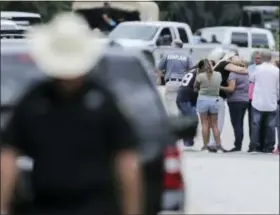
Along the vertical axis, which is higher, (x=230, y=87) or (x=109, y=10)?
(x=230, y=87)

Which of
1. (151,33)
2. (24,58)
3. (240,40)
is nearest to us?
(24,58)

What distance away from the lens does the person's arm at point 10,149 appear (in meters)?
4.65

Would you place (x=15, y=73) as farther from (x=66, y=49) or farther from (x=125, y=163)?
(x=125, y=163)

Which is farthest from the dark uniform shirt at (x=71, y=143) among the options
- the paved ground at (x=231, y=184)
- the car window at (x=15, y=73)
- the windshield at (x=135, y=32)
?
the windshield at (x=135, y=32)

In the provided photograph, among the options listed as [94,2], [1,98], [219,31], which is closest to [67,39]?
[1,98]

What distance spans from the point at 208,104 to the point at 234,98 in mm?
460

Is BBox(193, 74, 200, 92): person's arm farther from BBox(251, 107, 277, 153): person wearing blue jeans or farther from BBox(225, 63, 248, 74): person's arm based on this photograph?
BBox(251, 107, 277, 153): person wearing blue jeans

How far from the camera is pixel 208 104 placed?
1398 centimetres

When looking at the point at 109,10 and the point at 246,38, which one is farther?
the point at 109,10

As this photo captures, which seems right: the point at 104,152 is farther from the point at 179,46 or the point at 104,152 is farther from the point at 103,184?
the point at 179,46

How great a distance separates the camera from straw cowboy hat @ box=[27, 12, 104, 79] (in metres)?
4.65

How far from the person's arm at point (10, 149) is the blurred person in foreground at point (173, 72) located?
10552 mm

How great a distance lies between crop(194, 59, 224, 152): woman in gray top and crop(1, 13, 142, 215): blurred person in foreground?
9235mm

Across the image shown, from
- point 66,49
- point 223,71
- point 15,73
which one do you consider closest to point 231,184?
point 223,71
